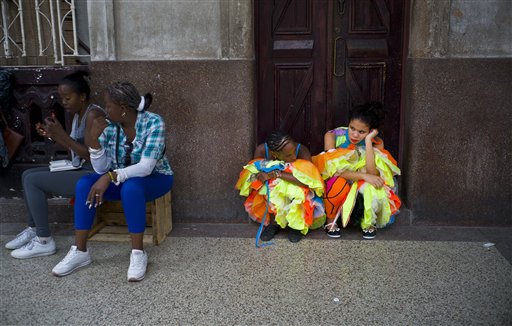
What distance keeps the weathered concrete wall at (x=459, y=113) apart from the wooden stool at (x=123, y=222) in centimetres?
213

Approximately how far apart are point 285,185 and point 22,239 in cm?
218

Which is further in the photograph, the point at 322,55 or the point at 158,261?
the point at 322,55

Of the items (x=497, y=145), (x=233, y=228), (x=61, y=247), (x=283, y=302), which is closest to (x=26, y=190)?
(x=61, y=247)

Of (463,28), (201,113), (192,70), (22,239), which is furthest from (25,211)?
(463,28)

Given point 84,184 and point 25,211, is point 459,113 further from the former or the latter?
point 25,211

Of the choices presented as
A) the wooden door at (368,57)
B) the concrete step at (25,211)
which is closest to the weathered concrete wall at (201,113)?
the wooden door at (368,57)

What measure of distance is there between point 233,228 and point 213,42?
1.64 metres

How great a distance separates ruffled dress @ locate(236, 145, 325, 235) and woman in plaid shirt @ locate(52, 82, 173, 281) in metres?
0.85

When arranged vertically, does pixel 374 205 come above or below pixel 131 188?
below

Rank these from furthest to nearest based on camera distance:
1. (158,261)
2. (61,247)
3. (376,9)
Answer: (376,9) → (61,247) → (158,261)

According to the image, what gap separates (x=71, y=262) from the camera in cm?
394

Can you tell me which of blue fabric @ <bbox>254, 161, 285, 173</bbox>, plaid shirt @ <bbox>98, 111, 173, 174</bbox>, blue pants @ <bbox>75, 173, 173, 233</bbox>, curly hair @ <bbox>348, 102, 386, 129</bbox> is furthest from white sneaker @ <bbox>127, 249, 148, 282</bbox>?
curly hair @ <bbox>348, 102, 386, 129</bbox>

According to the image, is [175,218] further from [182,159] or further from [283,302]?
[283,302]

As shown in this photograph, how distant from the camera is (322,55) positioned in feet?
16.3
